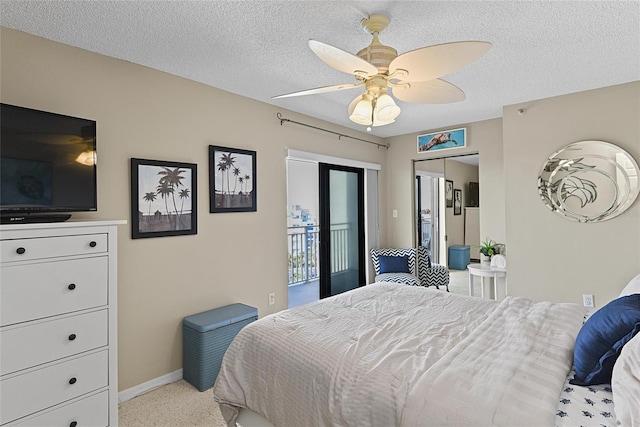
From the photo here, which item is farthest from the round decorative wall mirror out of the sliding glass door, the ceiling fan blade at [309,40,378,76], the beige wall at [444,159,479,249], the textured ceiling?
the ceiling fan blade at [309,40,378,76]

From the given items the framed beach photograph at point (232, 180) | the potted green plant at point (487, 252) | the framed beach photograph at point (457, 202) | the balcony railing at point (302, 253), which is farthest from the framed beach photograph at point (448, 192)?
the framed beach photograph at point (232, 180)

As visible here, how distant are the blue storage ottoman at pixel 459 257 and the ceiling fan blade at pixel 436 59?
3944mm

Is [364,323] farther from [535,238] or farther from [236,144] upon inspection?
[535,238]

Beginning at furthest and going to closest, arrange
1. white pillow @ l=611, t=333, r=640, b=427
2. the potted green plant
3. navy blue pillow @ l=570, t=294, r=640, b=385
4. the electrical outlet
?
the potted green plant → the electrical outlet → navy blue pillow @ l=570, t=294, r=640, b=385 → white pillow @ l=611, t=333, r=640, b=427

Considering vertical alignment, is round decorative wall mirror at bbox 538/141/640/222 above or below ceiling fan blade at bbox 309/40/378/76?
below

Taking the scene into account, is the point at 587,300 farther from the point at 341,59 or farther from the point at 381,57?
the point at 341,59

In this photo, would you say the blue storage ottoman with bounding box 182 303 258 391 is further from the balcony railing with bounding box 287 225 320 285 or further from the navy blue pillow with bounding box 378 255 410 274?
the balcony railing with bounding box 287 225 320 285

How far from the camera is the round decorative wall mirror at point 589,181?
3.10 meters

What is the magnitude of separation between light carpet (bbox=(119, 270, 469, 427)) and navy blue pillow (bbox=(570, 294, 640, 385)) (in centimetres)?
207

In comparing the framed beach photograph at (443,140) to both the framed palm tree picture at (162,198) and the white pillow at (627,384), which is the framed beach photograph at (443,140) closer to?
the framed palm tree picture at (162,198)

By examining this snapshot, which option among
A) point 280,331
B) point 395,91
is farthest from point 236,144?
point 280,331

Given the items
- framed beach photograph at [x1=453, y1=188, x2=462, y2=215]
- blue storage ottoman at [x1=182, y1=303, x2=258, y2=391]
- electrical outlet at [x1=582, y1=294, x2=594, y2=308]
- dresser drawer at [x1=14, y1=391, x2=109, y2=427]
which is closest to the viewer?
dresser drawer at [x1=14, y1=391, x2=109, y2=427]

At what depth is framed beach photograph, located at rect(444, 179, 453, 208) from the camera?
16.7 feet

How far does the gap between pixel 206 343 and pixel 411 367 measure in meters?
1.79
